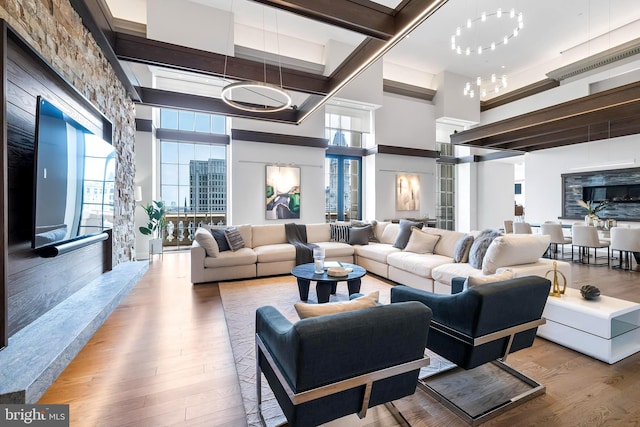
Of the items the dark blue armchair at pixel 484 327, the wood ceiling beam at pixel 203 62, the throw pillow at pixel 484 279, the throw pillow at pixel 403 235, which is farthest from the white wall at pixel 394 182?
the dark blue armchair at pixel 484 327

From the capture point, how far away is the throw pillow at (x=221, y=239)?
16.3 ft

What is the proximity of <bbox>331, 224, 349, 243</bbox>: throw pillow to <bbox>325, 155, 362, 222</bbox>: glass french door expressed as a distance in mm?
→ 2520

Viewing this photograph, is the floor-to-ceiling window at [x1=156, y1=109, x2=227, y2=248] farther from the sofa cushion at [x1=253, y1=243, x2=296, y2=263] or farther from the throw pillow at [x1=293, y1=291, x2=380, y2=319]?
the throw pillow at [x1=293, y1=291, x2=380, y2=319]

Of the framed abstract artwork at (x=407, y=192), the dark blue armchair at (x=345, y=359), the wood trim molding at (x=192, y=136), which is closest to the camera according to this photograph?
the dark blue armchair at (x=345, y=359)

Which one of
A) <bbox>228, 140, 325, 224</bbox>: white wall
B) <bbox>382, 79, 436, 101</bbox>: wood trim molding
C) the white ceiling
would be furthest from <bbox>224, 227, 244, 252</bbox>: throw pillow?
<bbox>382, 79, 436, 101</bbox>: wood trim molding

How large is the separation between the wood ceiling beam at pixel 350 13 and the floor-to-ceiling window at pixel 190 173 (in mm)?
4879

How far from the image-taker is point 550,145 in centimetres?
821

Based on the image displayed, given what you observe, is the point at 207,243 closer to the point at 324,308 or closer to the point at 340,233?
the point at 340,233

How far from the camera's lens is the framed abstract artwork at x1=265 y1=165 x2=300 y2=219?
7.47 m

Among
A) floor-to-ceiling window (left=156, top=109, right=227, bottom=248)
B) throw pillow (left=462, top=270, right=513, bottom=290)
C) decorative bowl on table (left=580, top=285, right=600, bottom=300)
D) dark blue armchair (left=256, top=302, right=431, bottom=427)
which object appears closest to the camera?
dark blue armchair (left=256, top=302, right=431, bottom=427)

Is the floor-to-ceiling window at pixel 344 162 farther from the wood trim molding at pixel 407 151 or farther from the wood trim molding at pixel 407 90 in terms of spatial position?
the wood trim molding at pixel 407 90

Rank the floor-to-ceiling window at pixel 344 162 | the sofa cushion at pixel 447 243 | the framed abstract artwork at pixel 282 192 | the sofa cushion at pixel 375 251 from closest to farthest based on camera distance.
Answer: the sofa cushion at pixel 447 243 < the sofa cushion at pixel 375 251 < the framed abstract artwork at pixel 282 192 < the floor-to-ceiling window at pixel 344 162

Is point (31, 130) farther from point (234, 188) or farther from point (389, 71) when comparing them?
point (389, 71)

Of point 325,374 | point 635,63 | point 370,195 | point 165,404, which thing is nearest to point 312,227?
point 370,195
